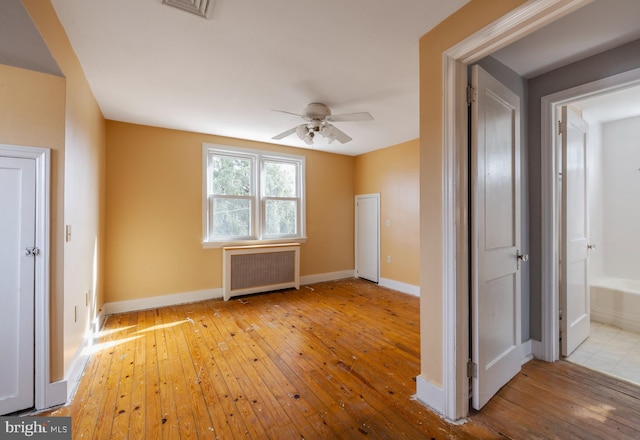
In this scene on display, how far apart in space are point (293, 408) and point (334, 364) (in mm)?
607

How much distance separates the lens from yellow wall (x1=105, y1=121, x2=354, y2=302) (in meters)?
3.44

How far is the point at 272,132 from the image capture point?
390 cm

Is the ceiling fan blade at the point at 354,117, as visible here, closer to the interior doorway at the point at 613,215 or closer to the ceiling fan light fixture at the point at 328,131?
the ceiling fan light fixture at the point at 328,131

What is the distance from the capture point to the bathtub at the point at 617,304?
9.15 ft

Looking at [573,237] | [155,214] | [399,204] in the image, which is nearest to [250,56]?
[155,214]

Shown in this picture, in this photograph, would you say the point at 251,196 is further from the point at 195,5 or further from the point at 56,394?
the point at 56,394

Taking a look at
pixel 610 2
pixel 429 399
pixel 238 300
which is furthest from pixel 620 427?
pixel 238 300

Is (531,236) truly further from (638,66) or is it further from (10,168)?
(10,168)

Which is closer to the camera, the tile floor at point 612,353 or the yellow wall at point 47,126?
the yellow wall at point 47,126

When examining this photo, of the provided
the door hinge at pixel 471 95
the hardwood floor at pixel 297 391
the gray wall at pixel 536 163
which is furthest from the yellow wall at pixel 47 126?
the gray wall at pixel 536 163

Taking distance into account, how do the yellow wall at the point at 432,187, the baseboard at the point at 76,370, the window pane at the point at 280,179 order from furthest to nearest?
1. the window pane at the point at 280,179
2. the baseboard at the point at 76,370
3. the yellow wall at the point at 432,187

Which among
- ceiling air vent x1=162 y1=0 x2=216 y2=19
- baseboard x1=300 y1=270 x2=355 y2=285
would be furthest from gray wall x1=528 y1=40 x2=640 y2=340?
baseboard x1=300 y1=270 x2=355 y2=285

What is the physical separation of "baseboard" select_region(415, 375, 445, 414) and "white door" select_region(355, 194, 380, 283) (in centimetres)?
321

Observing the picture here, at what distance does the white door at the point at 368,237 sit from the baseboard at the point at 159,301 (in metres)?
2.73
